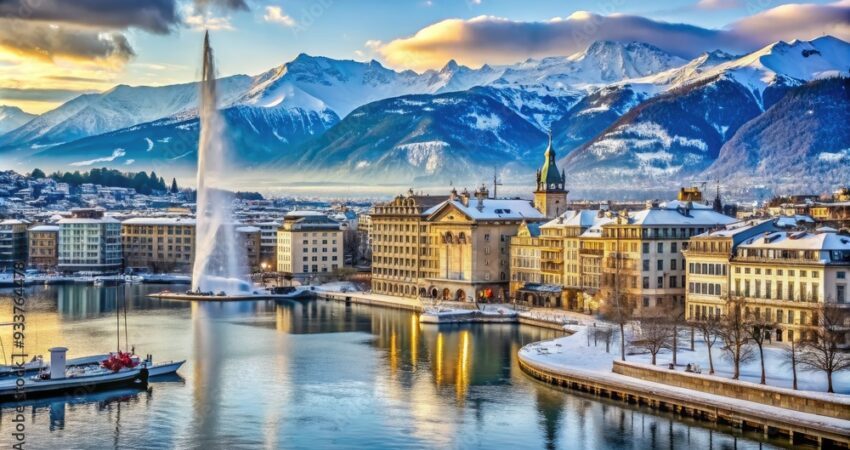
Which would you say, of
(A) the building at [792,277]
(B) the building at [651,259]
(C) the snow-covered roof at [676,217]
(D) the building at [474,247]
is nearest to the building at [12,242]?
(D) the building at [474,247]

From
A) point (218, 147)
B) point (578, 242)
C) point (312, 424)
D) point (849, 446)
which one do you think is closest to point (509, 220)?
point (578, 242)

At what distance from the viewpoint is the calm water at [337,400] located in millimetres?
48531

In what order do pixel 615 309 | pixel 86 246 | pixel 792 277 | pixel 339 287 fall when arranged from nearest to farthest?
pixel 792 277
pixel 615 309
pixel 339 287
pixel 86 246

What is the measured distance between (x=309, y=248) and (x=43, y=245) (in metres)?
44.5

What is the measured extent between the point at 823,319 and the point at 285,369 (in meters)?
29.3

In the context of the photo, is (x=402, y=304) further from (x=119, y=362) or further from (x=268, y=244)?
(x=268, y=244)

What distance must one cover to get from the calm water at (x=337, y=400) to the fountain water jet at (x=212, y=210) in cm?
3109

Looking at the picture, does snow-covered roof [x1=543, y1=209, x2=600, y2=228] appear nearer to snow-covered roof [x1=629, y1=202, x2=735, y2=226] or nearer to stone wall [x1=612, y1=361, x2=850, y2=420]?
snow-covered roof [x1=629, y1=202, x2=735, y2=226]

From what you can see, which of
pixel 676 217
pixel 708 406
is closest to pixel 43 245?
pixel 676 217

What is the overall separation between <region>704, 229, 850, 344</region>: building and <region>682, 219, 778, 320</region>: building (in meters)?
1.74

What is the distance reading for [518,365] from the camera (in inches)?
2618

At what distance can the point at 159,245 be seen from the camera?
153 metres

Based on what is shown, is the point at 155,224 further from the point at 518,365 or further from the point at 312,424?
the point at 312,424

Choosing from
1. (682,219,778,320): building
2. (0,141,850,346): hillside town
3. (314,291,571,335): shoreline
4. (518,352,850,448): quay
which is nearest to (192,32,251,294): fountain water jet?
(0,141,850,346): hillside town
